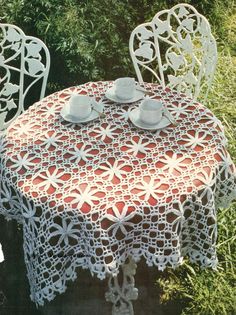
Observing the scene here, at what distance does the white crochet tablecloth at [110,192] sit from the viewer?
2.47 metres

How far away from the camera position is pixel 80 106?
9.63ft

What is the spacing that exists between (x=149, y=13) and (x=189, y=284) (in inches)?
107

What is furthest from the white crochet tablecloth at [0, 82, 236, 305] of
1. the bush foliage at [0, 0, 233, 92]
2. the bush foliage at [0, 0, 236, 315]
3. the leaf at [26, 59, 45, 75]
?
the bush foliage at [0, 0, 233, 92]

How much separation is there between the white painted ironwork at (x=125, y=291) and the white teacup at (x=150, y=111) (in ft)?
2.18

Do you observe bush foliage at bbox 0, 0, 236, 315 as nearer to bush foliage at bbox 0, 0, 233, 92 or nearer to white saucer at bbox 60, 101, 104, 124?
bush foliage at bbox 0, 0, 233, 92

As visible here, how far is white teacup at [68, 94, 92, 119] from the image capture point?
9.64 feet

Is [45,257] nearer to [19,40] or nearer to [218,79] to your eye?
[19,40]

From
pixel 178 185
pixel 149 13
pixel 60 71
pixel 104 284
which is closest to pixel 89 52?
pixel 60 71

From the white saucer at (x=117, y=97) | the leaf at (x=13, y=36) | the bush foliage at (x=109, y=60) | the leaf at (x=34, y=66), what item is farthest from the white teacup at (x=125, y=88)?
the bush foliage at (x=109, y=60)

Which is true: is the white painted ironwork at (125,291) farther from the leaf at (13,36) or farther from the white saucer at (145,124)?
the leaf at (13,36)

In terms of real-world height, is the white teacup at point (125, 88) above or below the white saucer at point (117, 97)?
above

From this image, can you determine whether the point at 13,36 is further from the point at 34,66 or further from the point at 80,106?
the point at 80,106

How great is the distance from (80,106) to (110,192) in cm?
58

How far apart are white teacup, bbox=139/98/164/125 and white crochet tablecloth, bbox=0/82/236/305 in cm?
6
